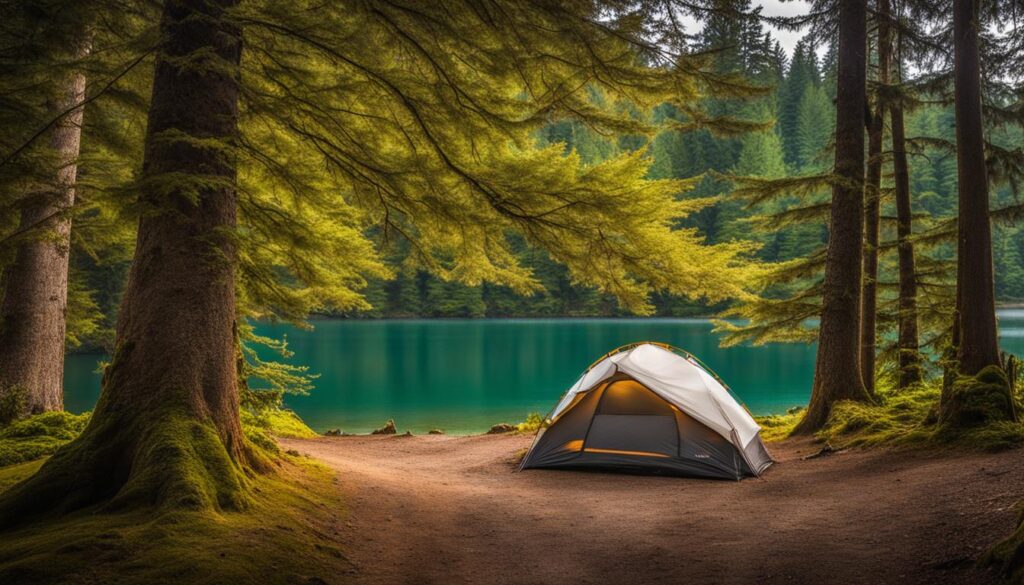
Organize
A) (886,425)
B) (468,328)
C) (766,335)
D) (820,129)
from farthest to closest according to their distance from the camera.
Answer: (820,129), (468,328), (766,335), (886,425)

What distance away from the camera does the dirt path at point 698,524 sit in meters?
3.86

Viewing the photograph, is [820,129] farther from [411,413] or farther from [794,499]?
[794,499]

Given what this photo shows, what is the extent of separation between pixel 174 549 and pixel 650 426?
5.97 meters

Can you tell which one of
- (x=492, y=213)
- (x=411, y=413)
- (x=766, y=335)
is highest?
(x=492, y=213)

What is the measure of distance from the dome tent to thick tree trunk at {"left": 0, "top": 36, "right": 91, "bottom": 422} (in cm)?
616

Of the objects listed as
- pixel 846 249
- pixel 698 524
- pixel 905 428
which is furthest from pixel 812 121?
pixel 698 524

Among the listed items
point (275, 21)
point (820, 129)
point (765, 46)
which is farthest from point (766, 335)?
point (820, 129)

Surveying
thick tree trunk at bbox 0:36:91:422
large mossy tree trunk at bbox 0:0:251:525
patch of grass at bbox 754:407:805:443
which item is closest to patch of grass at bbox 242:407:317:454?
thick tree trunk at bbox 0:36:91:422

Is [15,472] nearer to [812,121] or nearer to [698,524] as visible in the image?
[698,524]

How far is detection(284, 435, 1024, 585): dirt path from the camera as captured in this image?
386cm

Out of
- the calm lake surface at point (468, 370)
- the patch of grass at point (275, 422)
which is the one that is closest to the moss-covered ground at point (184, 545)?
the patch of grass at point (275, 422)

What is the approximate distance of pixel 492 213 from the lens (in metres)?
5.99

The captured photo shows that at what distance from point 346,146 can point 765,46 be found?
4.16 metres

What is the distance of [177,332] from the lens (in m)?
4.59
